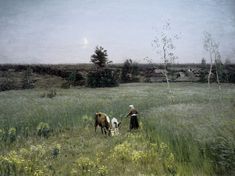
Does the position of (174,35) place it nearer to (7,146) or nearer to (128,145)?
(128,145)

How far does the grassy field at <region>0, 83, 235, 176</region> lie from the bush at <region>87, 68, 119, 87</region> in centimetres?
29

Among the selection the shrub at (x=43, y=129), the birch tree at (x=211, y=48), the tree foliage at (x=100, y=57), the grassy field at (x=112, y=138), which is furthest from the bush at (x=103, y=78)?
the birch tree at (x=211, y=48)

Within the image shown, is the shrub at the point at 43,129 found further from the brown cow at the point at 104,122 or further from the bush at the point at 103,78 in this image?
the bush at the point at 103,78

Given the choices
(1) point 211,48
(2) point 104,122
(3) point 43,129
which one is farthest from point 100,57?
(1) point 211,48

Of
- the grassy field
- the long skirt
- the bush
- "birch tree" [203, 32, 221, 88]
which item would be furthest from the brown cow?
"birch tree" [203, 32, 221, 88]

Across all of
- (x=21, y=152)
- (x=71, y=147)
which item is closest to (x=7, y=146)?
(x=21, y=152)

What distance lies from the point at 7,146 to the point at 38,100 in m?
3.42

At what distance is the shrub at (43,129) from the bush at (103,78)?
2467 millimetres

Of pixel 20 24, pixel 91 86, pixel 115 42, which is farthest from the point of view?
pixel 91 86

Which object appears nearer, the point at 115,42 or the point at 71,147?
the point at 71,147

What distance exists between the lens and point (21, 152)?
6957mm

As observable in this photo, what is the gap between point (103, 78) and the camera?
1270 cm

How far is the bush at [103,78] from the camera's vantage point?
11.3 meters

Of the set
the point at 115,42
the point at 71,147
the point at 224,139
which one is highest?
the point at 115,42
